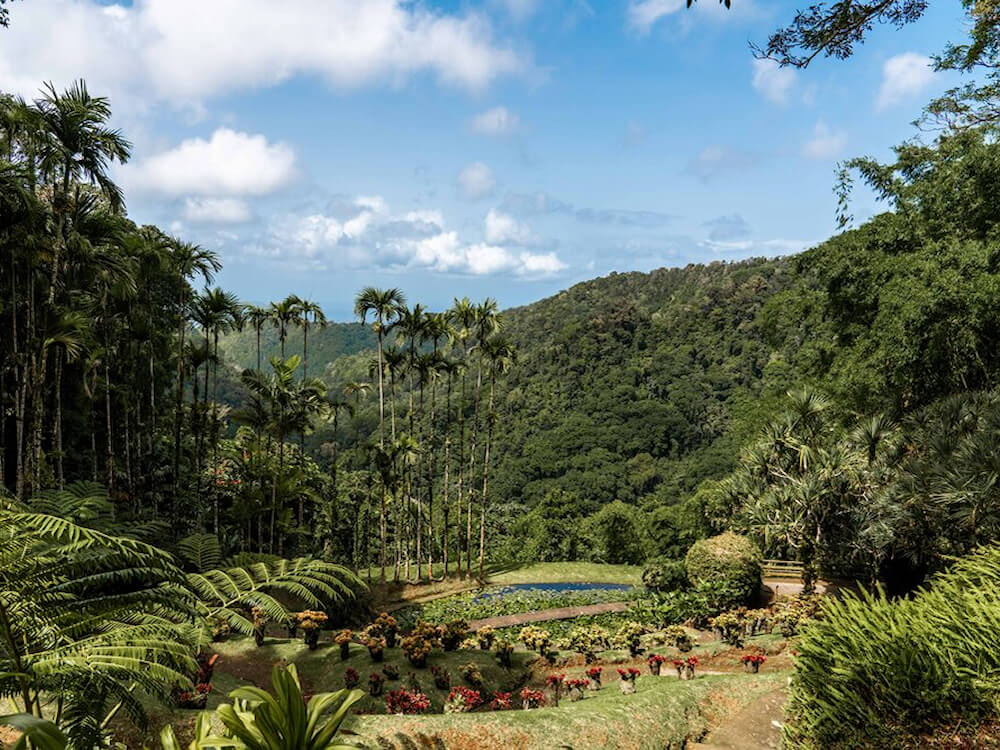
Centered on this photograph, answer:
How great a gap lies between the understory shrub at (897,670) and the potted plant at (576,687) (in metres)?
4.74

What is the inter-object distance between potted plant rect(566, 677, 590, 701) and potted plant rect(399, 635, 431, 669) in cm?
292

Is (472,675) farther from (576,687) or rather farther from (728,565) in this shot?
(728,565)

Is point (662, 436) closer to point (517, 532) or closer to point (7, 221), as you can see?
point (517, 532)

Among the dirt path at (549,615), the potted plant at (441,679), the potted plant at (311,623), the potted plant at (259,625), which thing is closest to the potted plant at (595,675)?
the potted plant at (441,679)

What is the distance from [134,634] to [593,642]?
10.6m

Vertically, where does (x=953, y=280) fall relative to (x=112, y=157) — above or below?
below

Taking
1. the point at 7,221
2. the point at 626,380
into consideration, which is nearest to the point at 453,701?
the point at 7,221

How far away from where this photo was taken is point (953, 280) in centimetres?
1388

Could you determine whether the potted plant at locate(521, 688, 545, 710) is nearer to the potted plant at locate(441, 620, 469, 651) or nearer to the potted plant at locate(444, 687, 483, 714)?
the potted plant at locate(444, 687, 483, 714)

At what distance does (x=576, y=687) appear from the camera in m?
9.36

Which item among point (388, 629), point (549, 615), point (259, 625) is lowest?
point (549, 615)

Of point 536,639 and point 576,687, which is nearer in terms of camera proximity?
point 576,687

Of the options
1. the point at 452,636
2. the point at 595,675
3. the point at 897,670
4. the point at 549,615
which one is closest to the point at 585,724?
the point at 595,675

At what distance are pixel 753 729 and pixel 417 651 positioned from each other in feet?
19.7
